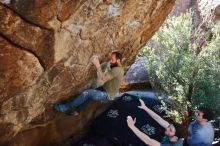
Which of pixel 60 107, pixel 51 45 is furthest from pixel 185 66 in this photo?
pixel 51 45

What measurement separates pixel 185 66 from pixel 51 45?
3.59m

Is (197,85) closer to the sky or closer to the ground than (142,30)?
closer to the ground

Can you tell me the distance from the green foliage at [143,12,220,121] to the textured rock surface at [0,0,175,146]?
1.19 m

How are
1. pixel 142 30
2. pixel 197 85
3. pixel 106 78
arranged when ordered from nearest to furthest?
pixel 106 78 → pixel 142 30 → pixel 197 85

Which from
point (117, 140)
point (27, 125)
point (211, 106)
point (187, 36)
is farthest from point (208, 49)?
point (27, 125)

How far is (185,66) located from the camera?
29.3 feet

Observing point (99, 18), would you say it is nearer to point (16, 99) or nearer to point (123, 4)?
point (123, 4)

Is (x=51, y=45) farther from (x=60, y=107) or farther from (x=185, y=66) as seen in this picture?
(x=185, y=66)

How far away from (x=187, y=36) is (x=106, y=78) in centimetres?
270

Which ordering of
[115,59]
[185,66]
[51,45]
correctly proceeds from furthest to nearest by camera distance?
[185,66], [115,59], [51,45]

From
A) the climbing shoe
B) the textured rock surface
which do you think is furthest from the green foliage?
the climbing shoe

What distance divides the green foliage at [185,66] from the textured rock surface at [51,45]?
3.92 ft

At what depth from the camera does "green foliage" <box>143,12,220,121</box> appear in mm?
8664

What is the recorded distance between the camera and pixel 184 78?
8984 mm
